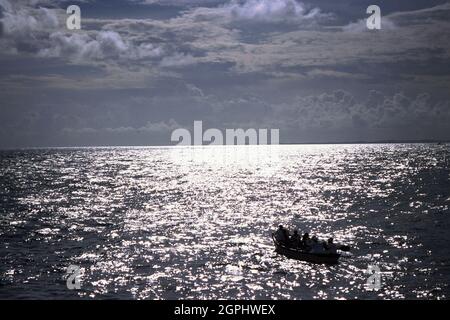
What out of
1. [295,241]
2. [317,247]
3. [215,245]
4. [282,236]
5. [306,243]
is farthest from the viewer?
[215,245]

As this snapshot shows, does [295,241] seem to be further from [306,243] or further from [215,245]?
[215,245]

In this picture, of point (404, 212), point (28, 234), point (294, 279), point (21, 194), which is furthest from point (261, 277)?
point (21, 194)

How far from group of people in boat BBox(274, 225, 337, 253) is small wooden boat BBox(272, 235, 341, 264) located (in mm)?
290

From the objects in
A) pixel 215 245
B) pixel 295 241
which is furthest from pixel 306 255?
pixel 215 245

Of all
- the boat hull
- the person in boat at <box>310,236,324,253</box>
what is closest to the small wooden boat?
the boat hull

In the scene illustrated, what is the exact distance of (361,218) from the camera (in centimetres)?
7038

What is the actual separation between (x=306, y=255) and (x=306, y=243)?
1.38 m

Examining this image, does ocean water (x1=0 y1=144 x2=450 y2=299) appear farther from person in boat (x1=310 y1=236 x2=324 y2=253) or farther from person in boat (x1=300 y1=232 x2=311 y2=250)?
person in boat (x1=300 y1=232 x2=311 y2=250)

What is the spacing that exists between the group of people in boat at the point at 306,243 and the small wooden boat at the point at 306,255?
0.95 feet

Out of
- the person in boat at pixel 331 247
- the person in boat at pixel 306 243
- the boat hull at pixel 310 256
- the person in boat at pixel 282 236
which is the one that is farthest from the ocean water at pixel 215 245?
the person in boat at pixel 282 236

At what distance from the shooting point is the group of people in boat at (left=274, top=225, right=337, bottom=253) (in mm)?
42500

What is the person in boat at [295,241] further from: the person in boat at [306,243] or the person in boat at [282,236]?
the person in boat at [282,236]

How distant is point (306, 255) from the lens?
43.5 metres
